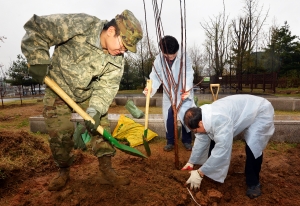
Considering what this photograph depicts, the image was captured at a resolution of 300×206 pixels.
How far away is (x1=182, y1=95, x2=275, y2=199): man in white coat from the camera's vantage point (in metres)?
2.13

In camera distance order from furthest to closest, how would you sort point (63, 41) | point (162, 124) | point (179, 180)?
point (162, 124)
point (179, 180)
point (63, 41)

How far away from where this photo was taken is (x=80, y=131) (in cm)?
386

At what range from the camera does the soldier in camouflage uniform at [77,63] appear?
2.00 metres

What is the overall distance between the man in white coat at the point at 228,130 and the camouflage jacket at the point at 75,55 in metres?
0.93

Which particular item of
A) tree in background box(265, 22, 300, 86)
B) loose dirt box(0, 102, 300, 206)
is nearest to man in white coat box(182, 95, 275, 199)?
loose dirt box(0, 102, 300, 206)

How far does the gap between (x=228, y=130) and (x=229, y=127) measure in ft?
0.10

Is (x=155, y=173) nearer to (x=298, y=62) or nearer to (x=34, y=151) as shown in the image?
(x=34, y=151)

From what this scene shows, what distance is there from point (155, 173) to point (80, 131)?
1.78 metres

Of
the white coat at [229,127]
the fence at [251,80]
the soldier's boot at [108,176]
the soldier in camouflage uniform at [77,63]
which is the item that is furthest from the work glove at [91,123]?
the fence at [251,80]

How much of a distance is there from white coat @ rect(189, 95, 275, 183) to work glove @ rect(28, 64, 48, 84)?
1.54 m

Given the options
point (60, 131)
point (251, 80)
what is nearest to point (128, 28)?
point (60, 131)

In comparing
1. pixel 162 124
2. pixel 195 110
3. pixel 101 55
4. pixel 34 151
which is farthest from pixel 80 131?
pixel 195 110

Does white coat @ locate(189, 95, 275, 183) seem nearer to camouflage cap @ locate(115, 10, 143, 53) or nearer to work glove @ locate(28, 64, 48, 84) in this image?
camouflage cap @ locate(115, 10, 143, 53)

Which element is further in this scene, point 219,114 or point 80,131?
point 80,131
